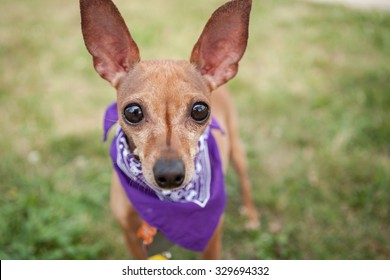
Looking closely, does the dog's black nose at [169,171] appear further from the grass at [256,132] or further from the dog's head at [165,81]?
the grass at [256,132]

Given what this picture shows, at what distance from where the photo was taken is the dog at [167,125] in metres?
2.38

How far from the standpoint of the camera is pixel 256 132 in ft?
17.6

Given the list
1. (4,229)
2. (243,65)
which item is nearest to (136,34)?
(243,65)

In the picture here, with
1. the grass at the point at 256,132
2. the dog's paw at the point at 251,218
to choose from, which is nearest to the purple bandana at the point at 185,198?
the grass at the point at 256,132

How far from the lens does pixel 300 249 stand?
4.05m

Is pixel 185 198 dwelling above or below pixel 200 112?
below

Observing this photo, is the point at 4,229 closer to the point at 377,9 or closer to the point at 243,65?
the point at 243,65

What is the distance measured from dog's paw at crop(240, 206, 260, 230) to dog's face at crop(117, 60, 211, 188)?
2.05 metres

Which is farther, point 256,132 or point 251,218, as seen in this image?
point 256,132

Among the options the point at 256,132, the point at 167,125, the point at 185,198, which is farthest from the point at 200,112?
the point at 256,132

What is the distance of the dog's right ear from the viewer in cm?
252

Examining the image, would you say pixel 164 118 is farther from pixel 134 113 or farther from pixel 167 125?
pixel 134 113

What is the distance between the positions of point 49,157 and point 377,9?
687 centimetres

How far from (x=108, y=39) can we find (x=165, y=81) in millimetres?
542
